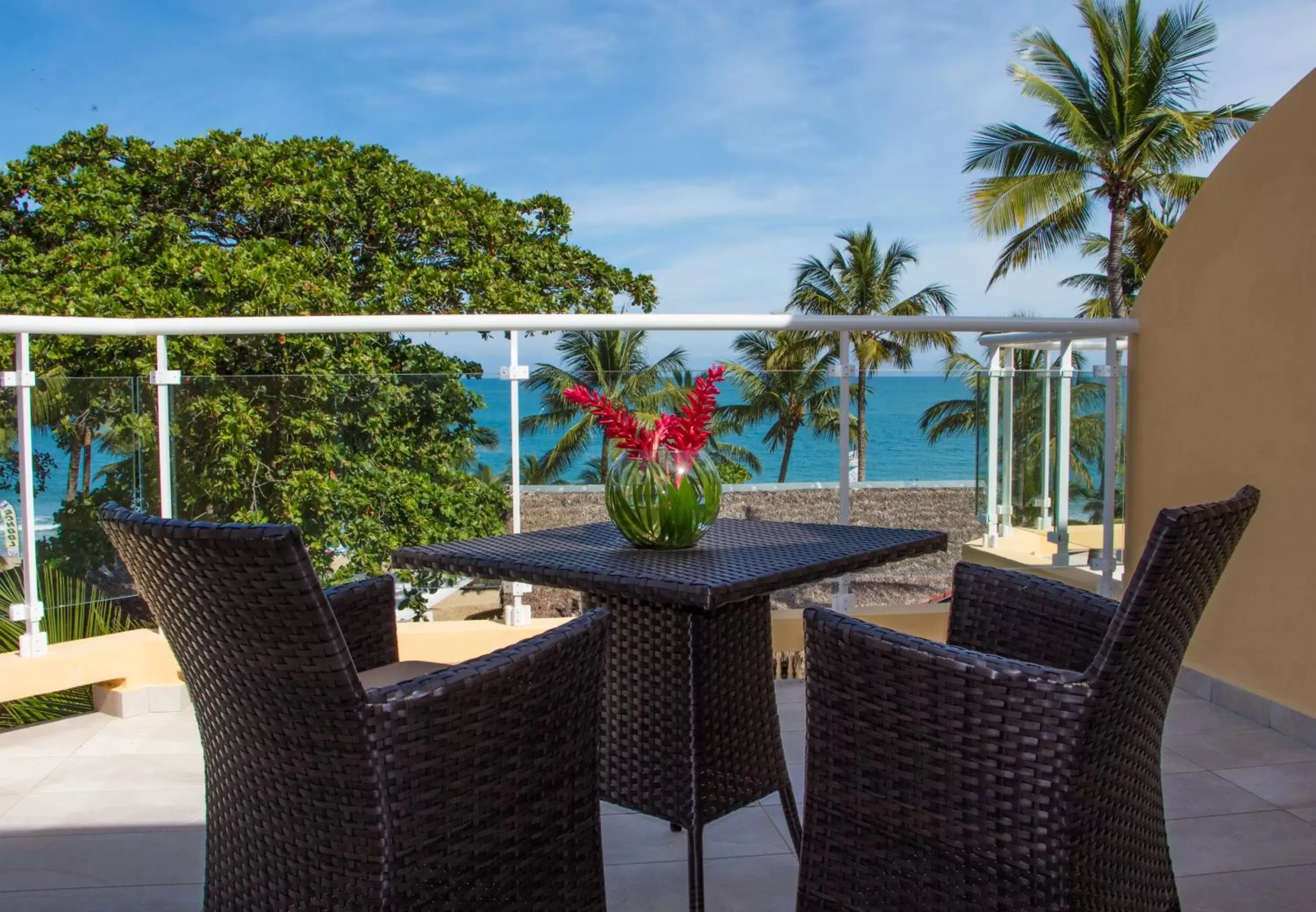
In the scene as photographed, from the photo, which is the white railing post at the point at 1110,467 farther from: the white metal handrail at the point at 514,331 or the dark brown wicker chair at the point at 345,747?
the dark brown wicker chair at the point at 345,747

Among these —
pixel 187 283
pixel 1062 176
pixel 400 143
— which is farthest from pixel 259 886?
pixel 400 143

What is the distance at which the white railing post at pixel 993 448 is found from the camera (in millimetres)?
3639

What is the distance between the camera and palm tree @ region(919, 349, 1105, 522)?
356cm

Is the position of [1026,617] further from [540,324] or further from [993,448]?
[993,448]

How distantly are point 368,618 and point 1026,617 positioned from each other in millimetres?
1191

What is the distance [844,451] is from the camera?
3.48m

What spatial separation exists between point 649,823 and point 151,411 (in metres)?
1.97

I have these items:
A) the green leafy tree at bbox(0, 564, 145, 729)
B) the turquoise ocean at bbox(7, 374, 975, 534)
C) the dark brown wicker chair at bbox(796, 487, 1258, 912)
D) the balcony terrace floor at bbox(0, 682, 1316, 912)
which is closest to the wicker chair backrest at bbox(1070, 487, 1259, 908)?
the dark brown wicker chair at bbox(796, 487, 1258, 912)

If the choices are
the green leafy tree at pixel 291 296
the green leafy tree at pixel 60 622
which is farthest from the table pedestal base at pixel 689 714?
the green leafy tree at pixel 60 622

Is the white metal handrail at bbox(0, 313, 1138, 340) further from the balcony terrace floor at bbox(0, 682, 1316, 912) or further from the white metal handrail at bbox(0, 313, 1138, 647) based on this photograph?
the balcony terrace floor at bbox(0, 682, 1316, 912)

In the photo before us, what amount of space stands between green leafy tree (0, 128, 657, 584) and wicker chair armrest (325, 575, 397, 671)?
93cm

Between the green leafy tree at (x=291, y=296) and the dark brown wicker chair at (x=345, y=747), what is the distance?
146 centimetres

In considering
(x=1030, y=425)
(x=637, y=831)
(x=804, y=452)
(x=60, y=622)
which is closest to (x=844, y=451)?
(x=804, y=452)

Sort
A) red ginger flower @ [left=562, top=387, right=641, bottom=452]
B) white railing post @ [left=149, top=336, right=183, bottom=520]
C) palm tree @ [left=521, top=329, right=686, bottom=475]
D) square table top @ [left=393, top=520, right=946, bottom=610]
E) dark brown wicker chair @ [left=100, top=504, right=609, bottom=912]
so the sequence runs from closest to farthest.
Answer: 1. dark brown wicker chair @ [left=100, top=504, right=609, bottom=912]
2. square table top @ [left=393, top=520, right=946, bottom=610]
3. red ginger flower @ [left=562, top=387, right=641, bottom=452]
4. palm tree @ [left=521, top=329, right=686, bottom=475]
5. white railing post @ [left=149, top=336, right=183, bottom=520]
